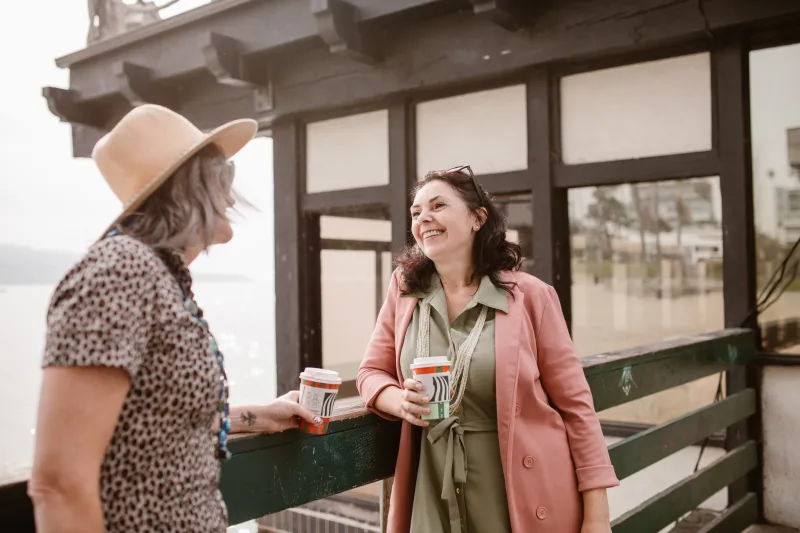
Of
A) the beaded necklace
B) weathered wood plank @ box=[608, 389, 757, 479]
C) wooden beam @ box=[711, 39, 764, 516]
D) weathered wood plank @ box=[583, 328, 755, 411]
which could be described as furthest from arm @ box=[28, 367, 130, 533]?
wooden beam @ box=[711, 39, 764, 516]

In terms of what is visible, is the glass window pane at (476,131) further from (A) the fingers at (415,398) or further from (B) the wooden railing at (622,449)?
(A) the fingers at (415,398)

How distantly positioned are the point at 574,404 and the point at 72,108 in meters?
7.24

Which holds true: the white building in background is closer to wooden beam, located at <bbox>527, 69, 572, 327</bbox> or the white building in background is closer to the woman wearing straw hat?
wooden beam, located at <bbox>527, 69, 572, 327</bbox>

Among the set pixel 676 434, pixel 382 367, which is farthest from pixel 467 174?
pixel 676 434

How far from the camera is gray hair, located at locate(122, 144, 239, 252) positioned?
1.24m

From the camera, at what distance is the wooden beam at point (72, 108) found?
7484 mm

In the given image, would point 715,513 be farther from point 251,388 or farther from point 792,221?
point 251,388

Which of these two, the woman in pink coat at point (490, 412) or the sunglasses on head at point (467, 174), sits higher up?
the sunglasses on head at point (467, 174)

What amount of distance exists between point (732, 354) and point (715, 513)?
1.37m

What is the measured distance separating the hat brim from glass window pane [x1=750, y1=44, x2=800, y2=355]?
3.86 meters

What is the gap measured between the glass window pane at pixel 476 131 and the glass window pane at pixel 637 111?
360mm

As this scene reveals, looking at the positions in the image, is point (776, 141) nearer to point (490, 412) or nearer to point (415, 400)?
point (490, 412)

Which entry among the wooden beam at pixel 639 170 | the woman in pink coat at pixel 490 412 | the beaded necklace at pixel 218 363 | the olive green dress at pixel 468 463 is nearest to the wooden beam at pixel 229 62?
the wooden beam at pixel 639 170

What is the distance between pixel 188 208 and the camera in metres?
1.27
